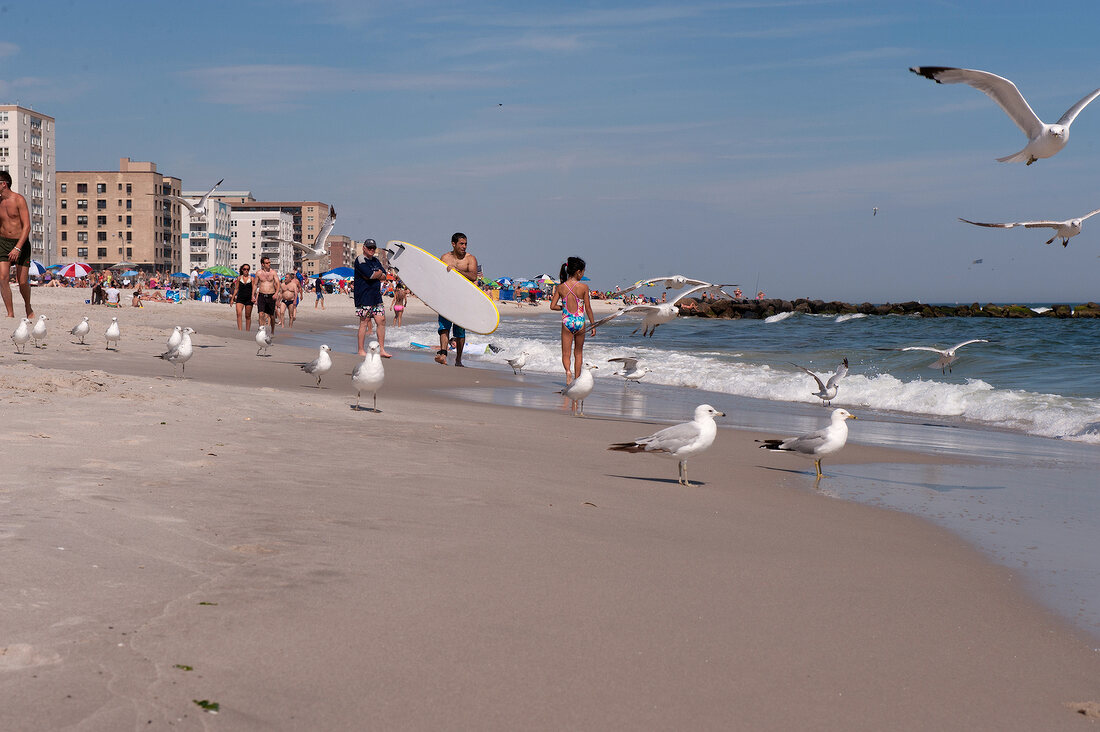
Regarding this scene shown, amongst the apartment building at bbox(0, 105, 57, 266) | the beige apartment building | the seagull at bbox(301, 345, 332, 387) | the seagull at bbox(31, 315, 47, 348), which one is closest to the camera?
the seagull at bbox(301, 345, 332, 387)

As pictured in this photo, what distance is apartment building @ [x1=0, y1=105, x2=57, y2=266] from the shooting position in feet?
447

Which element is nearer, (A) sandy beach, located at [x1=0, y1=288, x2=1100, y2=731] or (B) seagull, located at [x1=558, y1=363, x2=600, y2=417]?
(A) sandy beach, located at [x1=0, y1=288, x2=1100, y2=731]

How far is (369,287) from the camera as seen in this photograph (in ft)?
50.3

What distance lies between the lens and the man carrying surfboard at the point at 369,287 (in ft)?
49.4

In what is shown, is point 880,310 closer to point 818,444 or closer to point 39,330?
point 39,330

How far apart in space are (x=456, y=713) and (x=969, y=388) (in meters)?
15.0

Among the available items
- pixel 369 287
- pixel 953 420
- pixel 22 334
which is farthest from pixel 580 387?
pixel 22 334

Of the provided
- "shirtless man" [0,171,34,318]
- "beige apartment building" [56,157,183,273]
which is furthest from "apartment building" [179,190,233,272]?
"shirtless man" [0,171,34,318]

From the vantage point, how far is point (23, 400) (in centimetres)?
731

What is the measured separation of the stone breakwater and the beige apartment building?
106 metres

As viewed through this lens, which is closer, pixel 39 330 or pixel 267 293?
pixel 39 330

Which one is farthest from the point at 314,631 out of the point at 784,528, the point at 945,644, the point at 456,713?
the point at 784,528

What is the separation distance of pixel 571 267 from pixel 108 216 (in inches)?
6350

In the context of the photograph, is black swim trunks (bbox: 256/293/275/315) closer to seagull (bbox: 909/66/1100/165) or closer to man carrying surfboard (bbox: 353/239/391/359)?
man carrying surfboard (bbox: 353/239/391/359)
